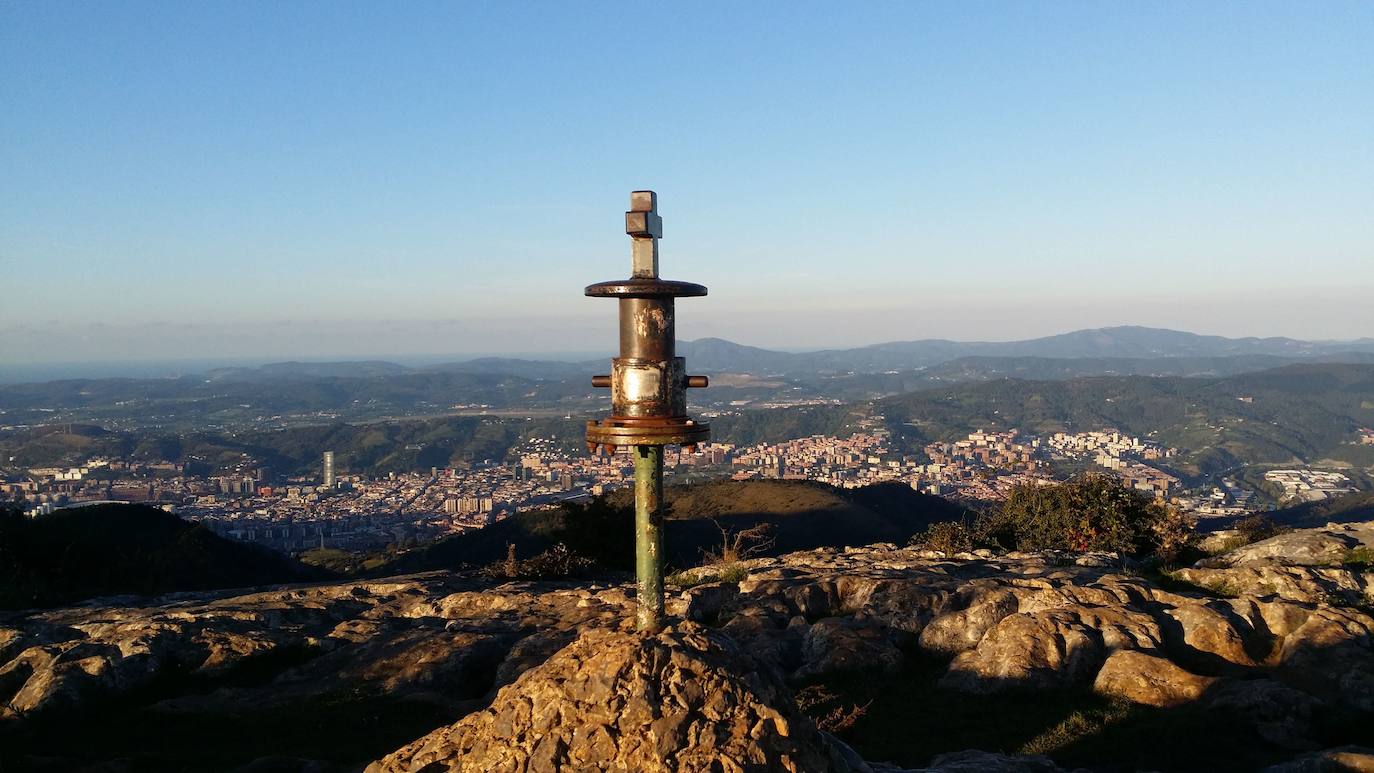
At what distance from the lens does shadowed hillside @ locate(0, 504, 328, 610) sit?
70.6ft

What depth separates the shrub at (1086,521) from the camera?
78.5 ft

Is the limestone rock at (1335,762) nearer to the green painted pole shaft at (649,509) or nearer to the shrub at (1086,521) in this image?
the green painted pole shaft at (649,509)

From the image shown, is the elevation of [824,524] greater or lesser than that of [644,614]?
lesser

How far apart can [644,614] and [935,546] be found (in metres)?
19.1

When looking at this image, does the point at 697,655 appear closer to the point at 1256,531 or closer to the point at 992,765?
the point at 992,765

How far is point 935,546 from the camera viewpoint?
23375 mm

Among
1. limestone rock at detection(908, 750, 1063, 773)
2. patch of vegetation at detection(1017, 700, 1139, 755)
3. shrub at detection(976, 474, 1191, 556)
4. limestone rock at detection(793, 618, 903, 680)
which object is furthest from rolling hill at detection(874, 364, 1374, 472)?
limestone rock at detection(908, 750, 1063, 773)

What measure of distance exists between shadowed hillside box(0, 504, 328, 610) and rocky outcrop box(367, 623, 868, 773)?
17586 millimetres

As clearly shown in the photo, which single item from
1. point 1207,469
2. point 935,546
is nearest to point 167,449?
point 935,546

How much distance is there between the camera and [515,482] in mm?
108750

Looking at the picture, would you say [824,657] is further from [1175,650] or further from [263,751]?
[263,751]

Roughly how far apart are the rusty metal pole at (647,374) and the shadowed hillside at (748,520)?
3145cm

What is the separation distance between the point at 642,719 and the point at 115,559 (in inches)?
1128

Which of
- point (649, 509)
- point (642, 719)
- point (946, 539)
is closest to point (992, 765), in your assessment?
point (642, 719)
